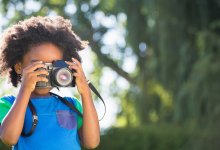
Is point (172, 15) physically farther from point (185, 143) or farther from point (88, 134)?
point (88, 134)

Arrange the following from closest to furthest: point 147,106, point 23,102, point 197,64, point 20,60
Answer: point 23,102 < point 20,60 < point 197,64 < point 147,106

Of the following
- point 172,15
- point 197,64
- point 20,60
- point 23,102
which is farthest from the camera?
point 172,15

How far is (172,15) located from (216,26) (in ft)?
2.30

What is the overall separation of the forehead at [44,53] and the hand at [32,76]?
0.07 m

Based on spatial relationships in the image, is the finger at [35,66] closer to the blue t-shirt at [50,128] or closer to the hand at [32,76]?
the hand at [32,76]

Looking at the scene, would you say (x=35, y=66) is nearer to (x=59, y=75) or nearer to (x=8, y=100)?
(x=59, y=75)

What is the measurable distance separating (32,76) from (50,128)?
7.9 inches

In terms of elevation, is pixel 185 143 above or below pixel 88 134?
above

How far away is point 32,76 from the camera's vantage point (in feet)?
9.12

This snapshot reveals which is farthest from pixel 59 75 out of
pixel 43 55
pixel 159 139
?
pixel 159 139

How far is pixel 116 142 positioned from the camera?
998cm

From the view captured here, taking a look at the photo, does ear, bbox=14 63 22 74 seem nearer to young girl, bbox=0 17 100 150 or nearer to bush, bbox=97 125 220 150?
young girl, bbox=0 17 100 150

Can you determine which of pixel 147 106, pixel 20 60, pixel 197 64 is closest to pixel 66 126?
pixel 20 60

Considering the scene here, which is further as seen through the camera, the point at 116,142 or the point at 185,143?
the point at 185,143
